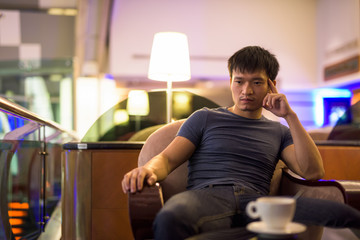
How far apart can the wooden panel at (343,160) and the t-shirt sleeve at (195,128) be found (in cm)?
99

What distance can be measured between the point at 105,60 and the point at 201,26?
2873 mm

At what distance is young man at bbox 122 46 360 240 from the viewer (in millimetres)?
1742

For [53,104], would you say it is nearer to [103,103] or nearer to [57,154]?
[103,103]

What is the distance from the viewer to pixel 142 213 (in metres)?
1.55

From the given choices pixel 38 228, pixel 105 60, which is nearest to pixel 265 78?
pixel 38 228

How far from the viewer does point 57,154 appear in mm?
4688

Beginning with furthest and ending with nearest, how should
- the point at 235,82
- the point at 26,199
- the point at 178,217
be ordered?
the point at 26,199 → the point at 235,82 → the point at 178,217

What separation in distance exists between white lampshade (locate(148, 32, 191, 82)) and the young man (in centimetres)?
113

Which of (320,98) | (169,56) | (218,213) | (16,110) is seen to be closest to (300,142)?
(218,213)

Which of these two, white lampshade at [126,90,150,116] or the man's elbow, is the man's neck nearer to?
the man's elbow

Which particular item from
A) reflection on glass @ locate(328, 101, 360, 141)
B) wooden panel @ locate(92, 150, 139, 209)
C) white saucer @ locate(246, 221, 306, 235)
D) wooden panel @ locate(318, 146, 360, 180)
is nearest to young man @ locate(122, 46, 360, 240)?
white saucer @ locate(246, 221, 306, 235)

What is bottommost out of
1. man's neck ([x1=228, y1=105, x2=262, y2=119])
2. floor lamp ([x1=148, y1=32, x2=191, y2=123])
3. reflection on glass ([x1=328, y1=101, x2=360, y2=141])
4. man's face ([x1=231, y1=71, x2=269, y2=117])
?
reflection on glass ([x1=328, y1=101, x2=360, y2=141])

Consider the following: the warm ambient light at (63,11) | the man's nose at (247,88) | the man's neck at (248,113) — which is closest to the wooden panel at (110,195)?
the man's neck at (248,113)

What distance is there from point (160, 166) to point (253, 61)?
0.61 metres
